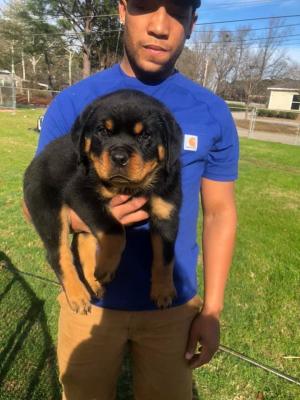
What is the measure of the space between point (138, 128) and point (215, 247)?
2.02ft

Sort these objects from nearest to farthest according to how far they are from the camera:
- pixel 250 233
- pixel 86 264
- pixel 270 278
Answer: pixel 86 264 → pixel 270 278 → pixel 250 233

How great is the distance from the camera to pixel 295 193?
816 centimetres

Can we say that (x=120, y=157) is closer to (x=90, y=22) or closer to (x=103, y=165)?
(x=103, y=165)

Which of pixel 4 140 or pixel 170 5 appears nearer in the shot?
pixel 170 5

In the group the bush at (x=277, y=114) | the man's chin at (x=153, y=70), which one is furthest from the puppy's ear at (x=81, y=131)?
the bush at (x=277, y=114)

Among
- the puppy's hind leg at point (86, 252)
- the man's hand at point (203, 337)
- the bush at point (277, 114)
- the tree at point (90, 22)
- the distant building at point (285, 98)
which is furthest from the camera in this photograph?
the distant building at point (285, 98)

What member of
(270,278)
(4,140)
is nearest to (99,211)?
(270,278)

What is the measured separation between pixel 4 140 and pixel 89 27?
1965 centimetres

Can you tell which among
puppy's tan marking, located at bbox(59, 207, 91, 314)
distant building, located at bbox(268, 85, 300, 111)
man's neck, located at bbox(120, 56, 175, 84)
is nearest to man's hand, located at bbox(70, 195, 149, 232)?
puppy's tan marking, located at bbox(59, 207, 91, 314)

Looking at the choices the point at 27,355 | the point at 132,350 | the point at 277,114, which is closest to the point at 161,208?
the point at 132,350

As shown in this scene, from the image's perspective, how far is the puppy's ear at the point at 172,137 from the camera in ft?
5.47

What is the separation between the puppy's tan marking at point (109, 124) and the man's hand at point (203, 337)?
2.90ft

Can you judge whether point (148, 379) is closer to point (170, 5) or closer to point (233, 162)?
point (233, 162)

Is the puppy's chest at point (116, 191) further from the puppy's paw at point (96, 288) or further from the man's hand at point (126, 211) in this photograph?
the puppy's paw at point (96, 288)
